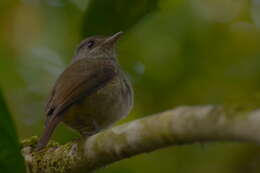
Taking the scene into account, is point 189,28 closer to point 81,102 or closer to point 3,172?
point 81,102

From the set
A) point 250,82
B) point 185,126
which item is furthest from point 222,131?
point 250,82

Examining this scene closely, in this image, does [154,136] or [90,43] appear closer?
[154,136]

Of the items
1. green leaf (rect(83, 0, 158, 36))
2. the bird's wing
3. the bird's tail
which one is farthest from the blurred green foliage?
green leaf (rect(83, 0, 158, 36))

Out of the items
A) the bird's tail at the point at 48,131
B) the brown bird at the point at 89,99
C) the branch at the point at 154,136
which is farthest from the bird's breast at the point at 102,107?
the branch at the point at 154,136

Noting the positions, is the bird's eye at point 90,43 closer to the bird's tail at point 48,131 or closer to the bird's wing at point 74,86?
the bird's wing at point 74,86

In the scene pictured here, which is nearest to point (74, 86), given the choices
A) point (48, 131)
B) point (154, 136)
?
point (48, 131)

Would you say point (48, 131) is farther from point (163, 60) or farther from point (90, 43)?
point (90, 43)

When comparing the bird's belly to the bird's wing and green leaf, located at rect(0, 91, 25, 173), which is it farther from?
green leaf, located at rect(0, 91, 25, 173)
